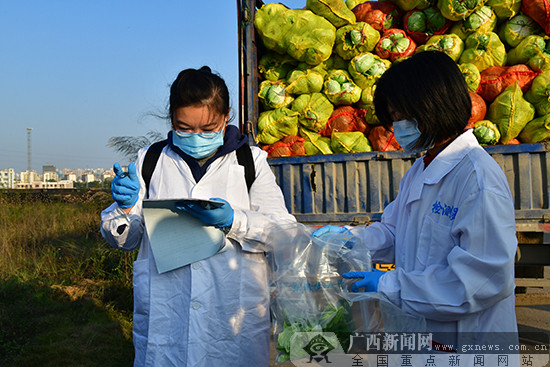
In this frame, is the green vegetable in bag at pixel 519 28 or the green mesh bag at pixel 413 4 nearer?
the green vegetable in bag at pixel 519 28

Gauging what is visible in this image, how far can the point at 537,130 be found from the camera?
3.35m

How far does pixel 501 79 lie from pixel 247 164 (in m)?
2.88

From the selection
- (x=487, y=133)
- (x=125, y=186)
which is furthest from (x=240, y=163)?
(x=487, y=133)

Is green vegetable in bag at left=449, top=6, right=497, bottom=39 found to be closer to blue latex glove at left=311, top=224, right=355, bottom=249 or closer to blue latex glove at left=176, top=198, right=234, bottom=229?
blue latex glove at left=311, top=224, right=355, bottom=249

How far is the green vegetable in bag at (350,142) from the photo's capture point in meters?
3.62

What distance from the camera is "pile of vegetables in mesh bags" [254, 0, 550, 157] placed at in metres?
3.49

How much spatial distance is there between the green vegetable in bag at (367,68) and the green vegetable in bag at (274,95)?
0.66 meters

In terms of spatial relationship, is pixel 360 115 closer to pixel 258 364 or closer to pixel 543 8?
pixel 543 8

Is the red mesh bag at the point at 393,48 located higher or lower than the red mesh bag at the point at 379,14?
lower

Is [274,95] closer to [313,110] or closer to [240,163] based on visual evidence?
[313,110]

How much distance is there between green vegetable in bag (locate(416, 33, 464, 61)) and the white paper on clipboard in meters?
2.97

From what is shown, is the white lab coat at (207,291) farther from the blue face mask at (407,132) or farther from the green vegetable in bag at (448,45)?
the green vegetable in bag at (448,45)

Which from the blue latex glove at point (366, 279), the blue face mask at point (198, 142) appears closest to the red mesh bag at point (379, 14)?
the blue face mask at point (198, 142)

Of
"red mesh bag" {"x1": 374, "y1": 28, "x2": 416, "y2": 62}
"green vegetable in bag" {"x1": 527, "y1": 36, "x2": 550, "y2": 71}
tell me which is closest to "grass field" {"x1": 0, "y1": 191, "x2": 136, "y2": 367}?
"red mesh bag" {"x1": 374, "y1": 28, "x2": 416, "y2": 62}
